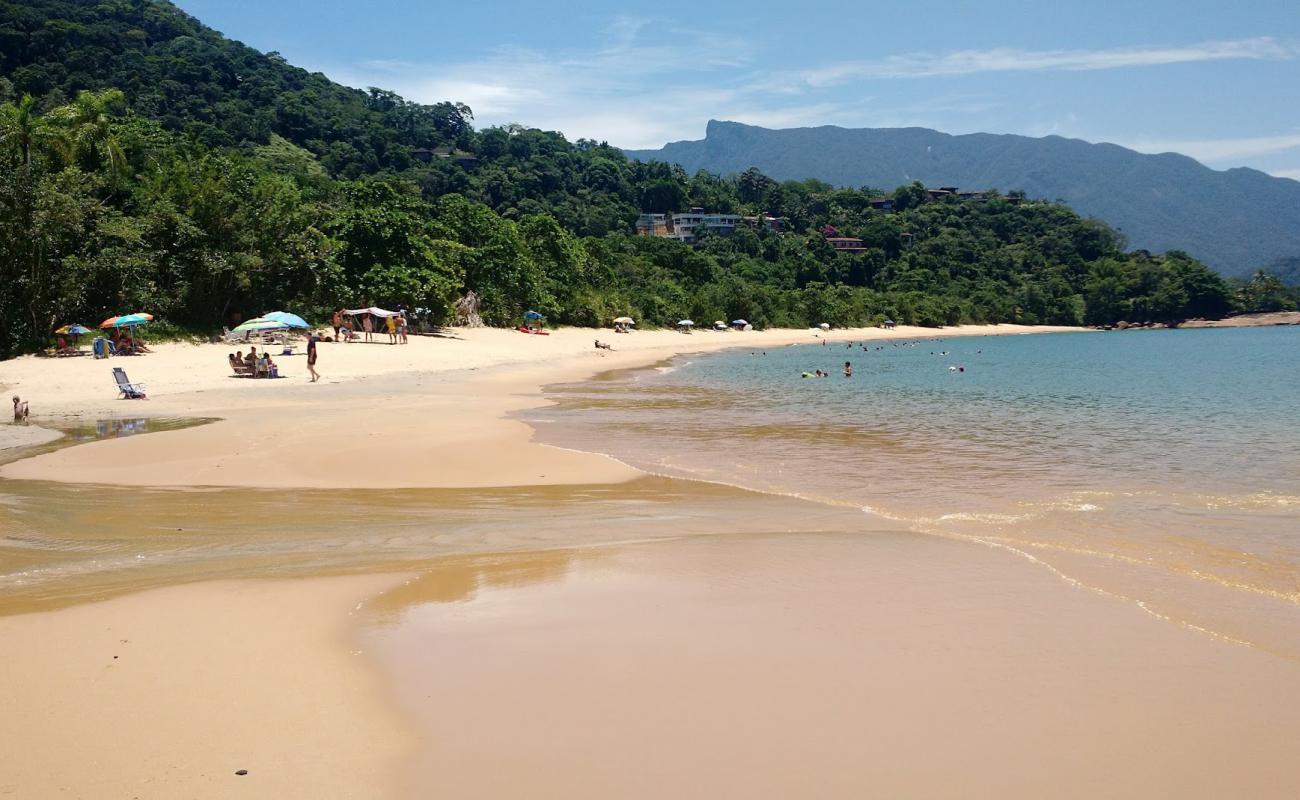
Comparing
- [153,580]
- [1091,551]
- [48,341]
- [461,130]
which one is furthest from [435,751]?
[461,130]

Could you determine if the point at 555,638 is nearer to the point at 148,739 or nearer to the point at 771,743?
the point at 771,743

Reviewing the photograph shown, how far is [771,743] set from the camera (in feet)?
15.9

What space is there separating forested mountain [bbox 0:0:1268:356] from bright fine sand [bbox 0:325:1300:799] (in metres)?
29.7

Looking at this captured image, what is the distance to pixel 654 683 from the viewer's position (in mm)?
5598

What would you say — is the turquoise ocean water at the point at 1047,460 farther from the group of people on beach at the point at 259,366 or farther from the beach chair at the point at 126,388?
the beach chair at the point at 126,388

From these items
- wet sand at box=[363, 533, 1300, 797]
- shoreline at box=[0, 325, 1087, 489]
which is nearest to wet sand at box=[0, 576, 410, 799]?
wet sand at box=[363, 533, 1300, 797]

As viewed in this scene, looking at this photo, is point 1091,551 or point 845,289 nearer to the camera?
point 1091,551

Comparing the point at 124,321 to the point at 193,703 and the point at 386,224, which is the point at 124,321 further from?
the point at 193,703

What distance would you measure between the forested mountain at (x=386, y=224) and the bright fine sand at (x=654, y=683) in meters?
29.7

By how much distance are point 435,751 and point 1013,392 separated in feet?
96.8

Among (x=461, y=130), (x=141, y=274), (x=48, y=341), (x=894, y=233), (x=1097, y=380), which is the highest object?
(x=461, y=130)

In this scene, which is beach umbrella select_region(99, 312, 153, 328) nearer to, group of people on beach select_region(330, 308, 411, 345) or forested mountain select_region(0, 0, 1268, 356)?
forested mountain select_region(0, 0, 1268, 356)

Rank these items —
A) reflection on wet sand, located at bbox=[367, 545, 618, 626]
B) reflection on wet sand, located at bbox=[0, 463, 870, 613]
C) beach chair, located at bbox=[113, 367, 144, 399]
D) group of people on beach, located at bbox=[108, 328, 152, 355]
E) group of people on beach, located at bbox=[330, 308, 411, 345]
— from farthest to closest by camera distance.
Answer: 1. group of people on beach, located at bbox=[330, 308, 411, 345]
2. group of people on beach, located at bbox=[108, 328, 152, 355]
3. beach chair, located at bbox=[113, 367, 144, 399]
4. reflection on wet sand, located at bbox=[0, 463, 870, 613]
5. reflection on wet sand, located at bbox=[367, 545, 618, 626]

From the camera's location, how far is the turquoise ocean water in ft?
27.6
